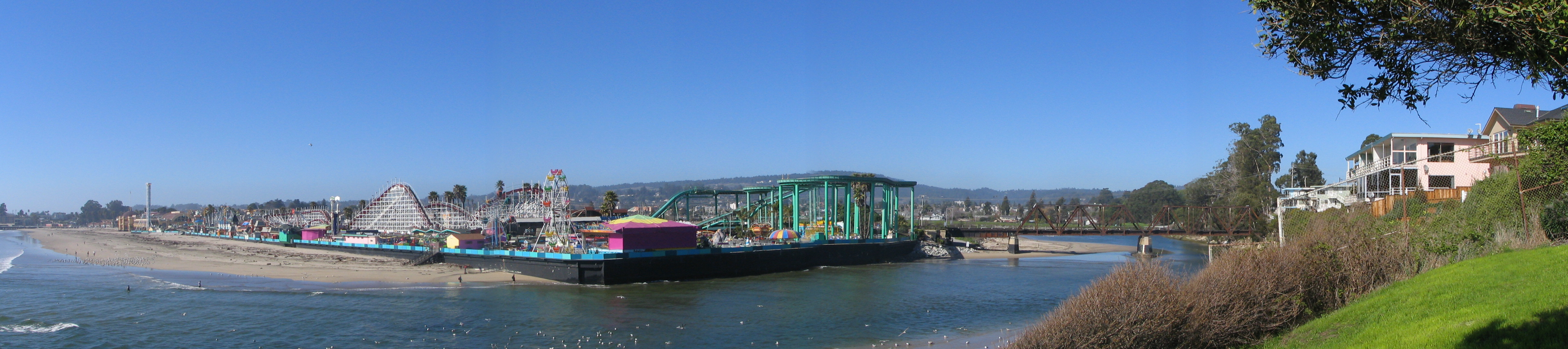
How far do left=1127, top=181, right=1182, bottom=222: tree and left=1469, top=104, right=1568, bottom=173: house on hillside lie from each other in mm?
116735

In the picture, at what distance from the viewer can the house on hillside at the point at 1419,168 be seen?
→ 38.4 m

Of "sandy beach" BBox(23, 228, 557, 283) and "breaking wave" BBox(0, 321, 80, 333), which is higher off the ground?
"sandy beach" BBox(23, 228, 557, 283)

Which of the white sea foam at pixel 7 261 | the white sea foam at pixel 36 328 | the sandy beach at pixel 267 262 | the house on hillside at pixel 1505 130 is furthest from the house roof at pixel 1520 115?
the white sea foam at pixel 7 261

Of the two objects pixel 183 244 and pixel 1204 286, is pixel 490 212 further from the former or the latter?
pixel 1204 286

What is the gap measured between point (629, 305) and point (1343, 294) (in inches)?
902

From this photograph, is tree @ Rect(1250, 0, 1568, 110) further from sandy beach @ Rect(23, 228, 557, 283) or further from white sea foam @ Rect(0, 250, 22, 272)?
white sea foam @ Rect(0, 250, 22, 272)

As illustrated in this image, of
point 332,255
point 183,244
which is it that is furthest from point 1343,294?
point 183,244

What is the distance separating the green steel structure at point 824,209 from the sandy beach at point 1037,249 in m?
7.40

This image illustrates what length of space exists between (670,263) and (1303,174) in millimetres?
70350

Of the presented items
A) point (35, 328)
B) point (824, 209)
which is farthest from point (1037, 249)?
point (35, 328)

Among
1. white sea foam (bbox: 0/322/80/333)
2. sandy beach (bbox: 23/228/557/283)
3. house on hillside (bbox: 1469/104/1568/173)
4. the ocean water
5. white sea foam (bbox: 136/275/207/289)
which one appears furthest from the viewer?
sandy beach (bbox: 23/228/557/283)

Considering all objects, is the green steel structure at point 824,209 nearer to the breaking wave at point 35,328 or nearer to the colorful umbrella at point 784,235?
the colorful umbrella at point 784,235

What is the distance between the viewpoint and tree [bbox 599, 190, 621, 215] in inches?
3236

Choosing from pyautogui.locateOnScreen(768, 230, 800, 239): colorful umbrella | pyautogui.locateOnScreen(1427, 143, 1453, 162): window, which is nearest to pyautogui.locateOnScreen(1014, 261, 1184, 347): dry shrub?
pyautogui.locateOnScreen(1427, 143, 1453, 162): window
